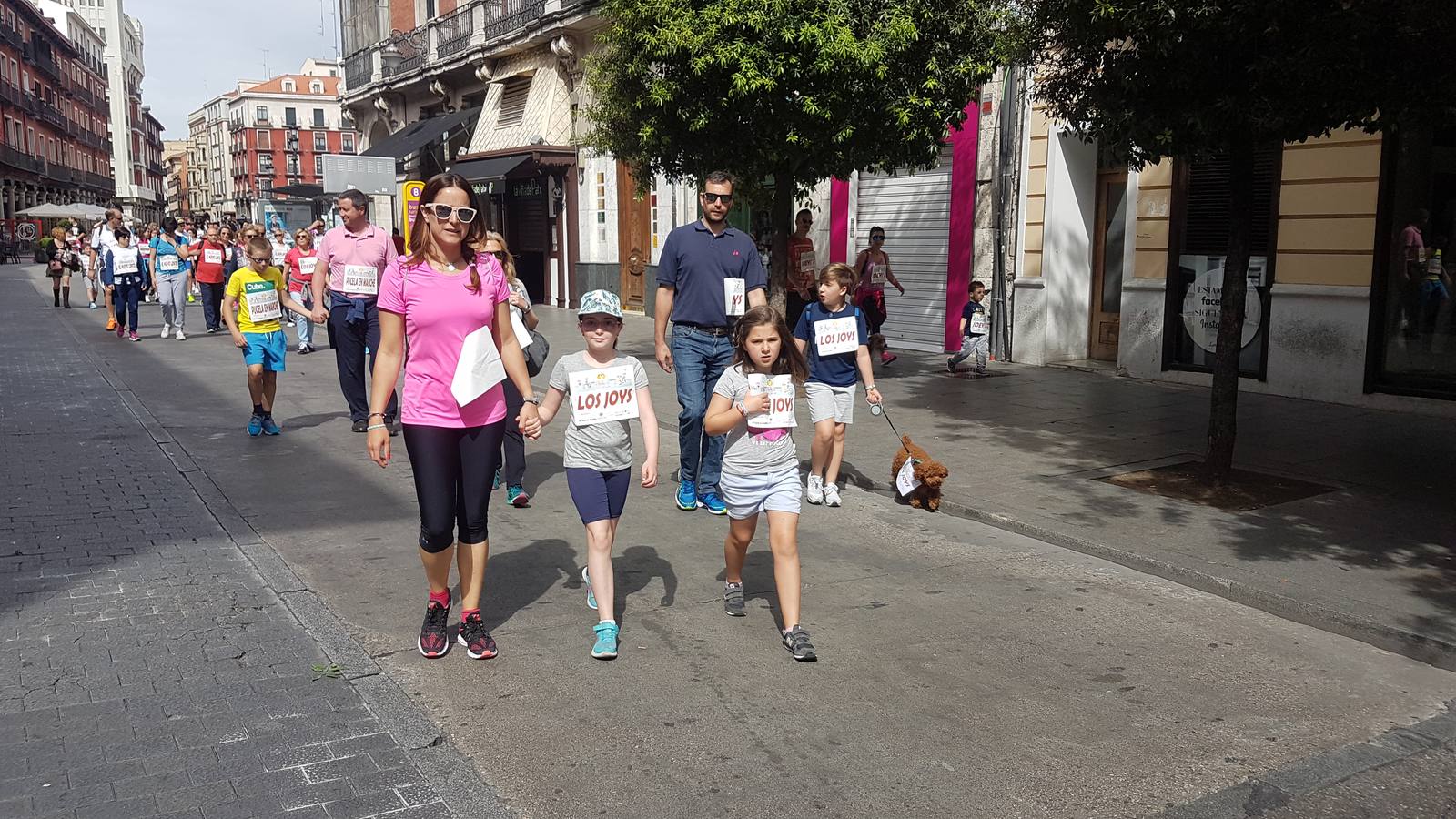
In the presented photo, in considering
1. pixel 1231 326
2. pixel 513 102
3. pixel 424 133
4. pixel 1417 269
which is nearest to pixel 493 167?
pixel 513 102

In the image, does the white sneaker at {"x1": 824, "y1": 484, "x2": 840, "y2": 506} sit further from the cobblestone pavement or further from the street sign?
the street sign

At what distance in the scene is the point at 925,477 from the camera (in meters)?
6.93

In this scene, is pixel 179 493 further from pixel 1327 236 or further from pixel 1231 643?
pixel 1327 236

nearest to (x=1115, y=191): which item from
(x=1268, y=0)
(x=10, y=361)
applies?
(x=1268, y=0)

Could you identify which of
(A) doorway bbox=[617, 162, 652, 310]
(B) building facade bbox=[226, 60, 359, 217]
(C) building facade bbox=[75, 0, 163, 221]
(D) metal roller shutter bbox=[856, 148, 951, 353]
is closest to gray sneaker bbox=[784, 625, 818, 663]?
(D) metal roller shutter bbox=[856, 148, 951, 353]

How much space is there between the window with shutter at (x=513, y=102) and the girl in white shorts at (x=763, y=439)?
72.5 feet

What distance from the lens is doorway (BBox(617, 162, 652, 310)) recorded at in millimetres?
23172

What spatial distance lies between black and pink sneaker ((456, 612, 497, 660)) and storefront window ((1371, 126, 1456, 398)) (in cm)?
922

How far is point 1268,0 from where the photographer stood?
6.21 m

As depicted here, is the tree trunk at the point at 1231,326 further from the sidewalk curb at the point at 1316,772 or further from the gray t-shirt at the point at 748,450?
the gray t-shirt at the point at 748,450

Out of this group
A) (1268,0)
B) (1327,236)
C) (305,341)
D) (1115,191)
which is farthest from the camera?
(305,341)

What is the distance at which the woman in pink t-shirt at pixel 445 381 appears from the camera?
4.25m

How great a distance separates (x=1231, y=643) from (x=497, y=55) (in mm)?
24952

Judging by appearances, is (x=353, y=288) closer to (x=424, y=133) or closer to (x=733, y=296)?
(x=733, y=296)
